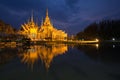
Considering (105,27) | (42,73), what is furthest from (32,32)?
(42,73)

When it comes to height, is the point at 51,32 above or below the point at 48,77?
above

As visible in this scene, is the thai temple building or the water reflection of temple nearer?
the water reflection of temple

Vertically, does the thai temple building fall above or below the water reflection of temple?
above

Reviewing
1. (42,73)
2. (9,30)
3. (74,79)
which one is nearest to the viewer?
(74,79)

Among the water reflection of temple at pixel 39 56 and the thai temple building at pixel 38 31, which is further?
the thai temple building at pixel 38 31

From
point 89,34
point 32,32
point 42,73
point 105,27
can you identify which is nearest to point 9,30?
point 32,32

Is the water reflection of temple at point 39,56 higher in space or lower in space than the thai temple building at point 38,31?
lower

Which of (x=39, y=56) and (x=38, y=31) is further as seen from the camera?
(x=38, y=31)

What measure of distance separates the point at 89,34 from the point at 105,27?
770 centimetres

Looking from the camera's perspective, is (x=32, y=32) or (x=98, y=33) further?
(x=98, y=33)

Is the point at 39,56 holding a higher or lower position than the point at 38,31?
lower

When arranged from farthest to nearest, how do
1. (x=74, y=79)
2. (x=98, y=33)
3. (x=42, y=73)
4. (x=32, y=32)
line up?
(x=98, y=33)
(x=32, y=32)
(x=42, y=73)
(x=74, y=79)

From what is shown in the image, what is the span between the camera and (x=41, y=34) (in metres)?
Result: 87.3

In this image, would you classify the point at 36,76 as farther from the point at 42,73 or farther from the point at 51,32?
the point at 51,32
